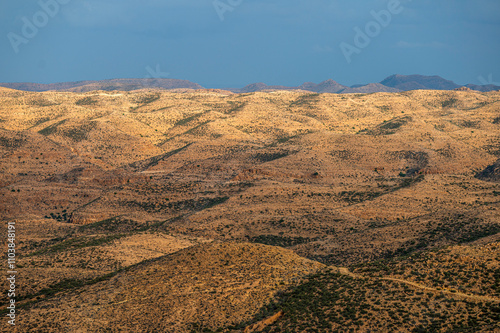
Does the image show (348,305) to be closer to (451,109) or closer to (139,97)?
(451,109)

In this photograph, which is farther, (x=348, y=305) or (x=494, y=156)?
(x=494, y=156)

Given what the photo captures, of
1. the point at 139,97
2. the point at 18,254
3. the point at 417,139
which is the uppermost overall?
the point at 139,97

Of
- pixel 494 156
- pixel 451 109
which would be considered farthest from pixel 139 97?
pixel 494 156

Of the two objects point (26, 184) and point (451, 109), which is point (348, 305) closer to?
point (26, 184)

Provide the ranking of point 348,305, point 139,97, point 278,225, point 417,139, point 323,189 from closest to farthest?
point 348,305 → point 278,225 → point 323,189 → point 417,139 → point 139,97

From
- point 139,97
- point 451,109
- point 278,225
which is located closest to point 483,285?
point 278,225

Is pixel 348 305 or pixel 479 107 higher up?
pixel 479 107

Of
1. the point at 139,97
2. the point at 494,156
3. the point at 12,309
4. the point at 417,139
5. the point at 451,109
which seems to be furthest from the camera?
the point at 139,97
